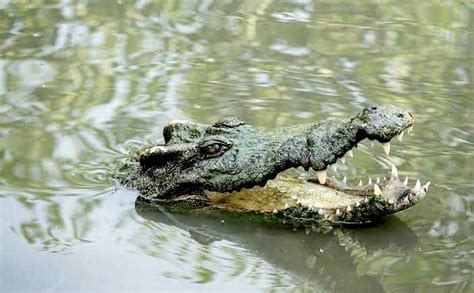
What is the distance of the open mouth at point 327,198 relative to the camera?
4996 mm

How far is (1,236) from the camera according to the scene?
5.10 m

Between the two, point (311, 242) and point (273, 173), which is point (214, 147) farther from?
point (311, 242)

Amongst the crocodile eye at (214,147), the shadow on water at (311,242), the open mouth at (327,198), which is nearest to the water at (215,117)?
the shadow on water at (311,242)

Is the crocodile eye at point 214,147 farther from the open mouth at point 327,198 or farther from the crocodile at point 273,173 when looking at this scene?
the open mouth at point 327,198

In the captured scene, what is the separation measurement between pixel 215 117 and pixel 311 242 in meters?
2.20

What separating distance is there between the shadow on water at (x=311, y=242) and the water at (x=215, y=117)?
0.01 m

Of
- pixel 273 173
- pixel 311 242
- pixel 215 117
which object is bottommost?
pixel 311 242

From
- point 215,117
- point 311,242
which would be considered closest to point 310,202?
point 311,242

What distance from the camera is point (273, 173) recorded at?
5141 millimetres

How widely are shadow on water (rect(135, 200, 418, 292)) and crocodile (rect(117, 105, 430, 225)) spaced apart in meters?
0.08

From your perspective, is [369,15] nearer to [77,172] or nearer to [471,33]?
[471,33]

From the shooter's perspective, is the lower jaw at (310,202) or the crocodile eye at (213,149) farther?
the crocodile eye at (213,149)

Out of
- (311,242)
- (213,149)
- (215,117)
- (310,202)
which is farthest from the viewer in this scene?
(215,117)

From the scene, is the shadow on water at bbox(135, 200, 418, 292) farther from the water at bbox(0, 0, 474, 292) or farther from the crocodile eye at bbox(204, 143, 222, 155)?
the crocodile eye at bbox(204, 143, 222, 155)
